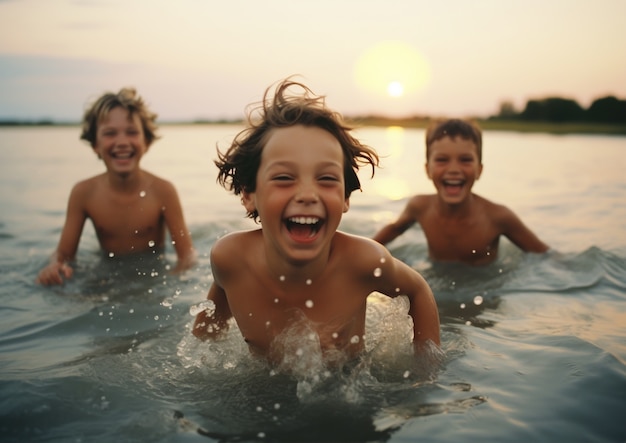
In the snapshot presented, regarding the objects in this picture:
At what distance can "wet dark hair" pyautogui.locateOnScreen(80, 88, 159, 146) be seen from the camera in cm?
583

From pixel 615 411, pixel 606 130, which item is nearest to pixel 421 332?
pixel 615 411

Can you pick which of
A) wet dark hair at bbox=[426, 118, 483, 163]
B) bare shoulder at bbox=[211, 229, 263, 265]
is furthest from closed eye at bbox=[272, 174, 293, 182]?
wet dark hair at bbox=[426, 118, 483, 163]

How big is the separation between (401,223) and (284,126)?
324 centimetres

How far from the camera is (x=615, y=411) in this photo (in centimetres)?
273

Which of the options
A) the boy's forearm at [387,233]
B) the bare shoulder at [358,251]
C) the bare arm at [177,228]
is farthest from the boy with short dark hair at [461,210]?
the bare shoulder at [358,251]

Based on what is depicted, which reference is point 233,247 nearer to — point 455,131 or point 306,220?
point 306,220

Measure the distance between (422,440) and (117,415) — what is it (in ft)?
4.36

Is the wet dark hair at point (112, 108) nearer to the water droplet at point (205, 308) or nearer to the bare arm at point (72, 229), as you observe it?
the bare arm at point (72, 229)

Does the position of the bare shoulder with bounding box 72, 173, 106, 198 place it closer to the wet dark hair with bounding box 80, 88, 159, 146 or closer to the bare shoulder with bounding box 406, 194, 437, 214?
the wet dark hair with bounding box 80, 88, 159, 146

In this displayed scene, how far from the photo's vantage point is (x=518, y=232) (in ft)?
18.4

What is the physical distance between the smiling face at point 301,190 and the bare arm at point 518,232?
3.12m

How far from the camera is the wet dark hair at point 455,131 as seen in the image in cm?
549

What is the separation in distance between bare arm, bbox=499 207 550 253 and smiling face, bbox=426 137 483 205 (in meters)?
0.43

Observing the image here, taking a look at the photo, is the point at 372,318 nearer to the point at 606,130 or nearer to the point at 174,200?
the point at 174,200
